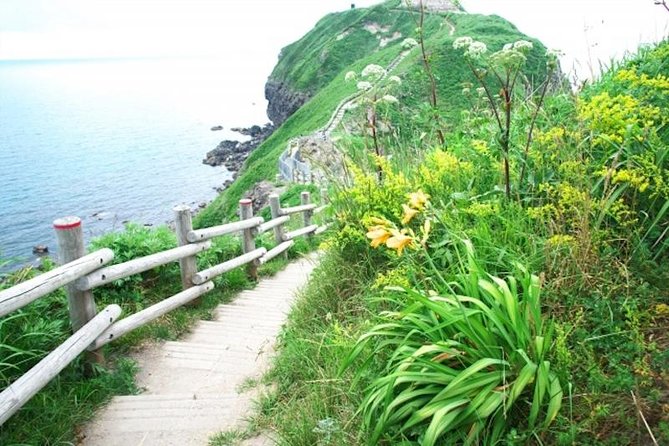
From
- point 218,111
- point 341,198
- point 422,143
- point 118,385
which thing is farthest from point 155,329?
point 218,111

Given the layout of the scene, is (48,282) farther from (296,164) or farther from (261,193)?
(296,164)

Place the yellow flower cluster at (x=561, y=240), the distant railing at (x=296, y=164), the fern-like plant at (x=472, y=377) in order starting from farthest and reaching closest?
the distant railing at (x=296, y=164), the yellow flower cluster at (x=561, y=240), the fern-like plant at (x=472, y=377)

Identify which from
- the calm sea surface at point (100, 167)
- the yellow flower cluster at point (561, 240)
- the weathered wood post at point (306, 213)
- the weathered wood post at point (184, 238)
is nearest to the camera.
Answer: the yellow flower cluster at point (561, 240)

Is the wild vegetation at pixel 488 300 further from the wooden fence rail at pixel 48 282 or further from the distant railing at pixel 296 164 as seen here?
the distant railing at pixel 296 164

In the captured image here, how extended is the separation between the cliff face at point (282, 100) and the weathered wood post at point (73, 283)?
70.3 meters

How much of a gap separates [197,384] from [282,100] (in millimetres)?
79550

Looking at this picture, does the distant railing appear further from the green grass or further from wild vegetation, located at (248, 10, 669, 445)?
wild vegetation, located at (248, 10, 669, 445)

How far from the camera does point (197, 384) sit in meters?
4.19

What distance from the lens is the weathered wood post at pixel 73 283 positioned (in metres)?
3.96

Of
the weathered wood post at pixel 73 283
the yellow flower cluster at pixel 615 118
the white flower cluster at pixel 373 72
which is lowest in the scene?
the weathered wood post at pixel 73 283

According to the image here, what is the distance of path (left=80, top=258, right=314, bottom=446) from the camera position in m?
3.28

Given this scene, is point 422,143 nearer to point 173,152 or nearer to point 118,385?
point 118,385

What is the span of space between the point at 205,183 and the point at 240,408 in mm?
47818

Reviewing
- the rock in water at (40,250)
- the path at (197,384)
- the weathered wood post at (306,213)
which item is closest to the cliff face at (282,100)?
the rock in water at (40,250)
